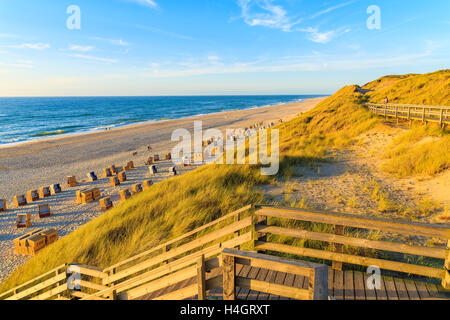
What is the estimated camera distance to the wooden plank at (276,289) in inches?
81.3

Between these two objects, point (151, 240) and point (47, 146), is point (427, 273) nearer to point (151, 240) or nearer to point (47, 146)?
point (151, 240)

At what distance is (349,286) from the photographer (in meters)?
3.79

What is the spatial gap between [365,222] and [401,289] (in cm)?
112

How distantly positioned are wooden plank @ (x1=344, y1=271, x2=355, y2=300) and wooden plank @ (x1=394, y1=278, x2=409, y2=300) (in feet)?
1.97

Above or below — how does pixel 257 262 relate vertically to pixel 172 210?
above

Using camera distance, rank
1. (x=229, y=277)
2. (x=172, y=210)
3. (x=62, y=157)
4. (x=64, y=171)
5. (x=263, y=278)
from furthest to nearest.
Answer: (x=62, y=157) < (x=64, y=171) < (x=172, y=210) < (x=263, y=278) < (x=229, y=277)

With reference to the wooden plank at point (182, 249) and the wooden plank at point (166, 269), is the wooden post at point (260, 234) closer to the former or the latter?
the wooden plank at point (182, 249)

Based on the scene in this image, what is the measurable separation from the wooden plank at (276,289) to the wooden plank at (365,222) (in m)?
1.84

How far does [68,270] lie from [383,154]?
46.1 feet

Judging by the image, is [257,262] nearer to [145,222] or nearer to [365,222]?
[365,222]

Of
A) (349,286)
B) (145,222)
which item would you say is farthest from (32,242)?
(349,286)

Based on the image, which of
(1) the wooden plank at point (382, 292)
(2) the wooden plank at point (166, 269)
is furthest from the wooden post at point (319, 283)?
(1) the wooden plank at point (382, 292)

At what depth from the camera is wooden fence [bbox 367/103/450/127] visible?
13955 millimetres

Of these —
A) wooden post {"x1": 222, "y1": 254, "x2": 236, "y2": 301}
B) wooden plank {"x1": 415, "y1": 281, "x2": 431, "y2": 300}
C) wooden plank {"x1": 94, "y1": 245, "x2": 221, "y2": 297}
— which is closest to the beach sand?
wooden plank {"x1": 94, "y1": 245, "x2": 221, "y2": 297}
